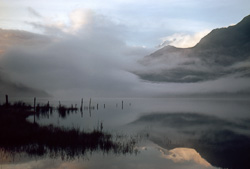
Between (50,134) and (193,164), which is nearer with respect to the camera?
(193,164)

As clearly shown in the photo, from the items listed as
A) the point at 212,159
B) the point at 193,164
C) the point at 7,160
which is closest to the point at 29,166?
the point at 7,160

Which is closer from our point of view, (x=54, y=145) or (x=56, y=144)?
(x=54, y=145)

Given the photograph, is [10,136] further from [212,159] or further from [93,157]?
[212,159]

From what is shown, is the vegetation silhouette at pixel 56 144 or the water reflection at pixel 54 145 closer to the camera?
the water reflection at pixel 54 145

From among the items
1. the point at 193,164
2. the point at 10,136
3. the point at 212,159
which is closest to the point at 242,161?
the point at 212,159

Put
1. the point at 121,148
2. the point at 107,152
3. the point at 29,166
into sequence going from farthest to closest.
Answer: the point at 121,148
the point at 107,152
the point at 29,166

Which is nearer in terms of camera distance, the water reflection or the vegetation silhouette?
the water reflection

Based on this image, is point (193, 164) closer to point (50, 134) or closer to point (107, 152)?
point (107, 152)

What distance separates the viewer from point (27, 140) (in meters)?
21.1

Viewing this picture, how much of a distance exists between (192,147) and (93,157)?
13383mm

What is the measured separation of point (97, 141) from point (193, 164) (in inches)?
366

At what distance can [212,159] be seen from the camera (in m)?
20.1

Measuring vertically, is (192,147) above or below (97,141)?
below

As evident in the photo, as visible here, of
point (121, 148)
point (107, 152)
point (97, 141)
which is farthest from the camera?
point (97, 141)
